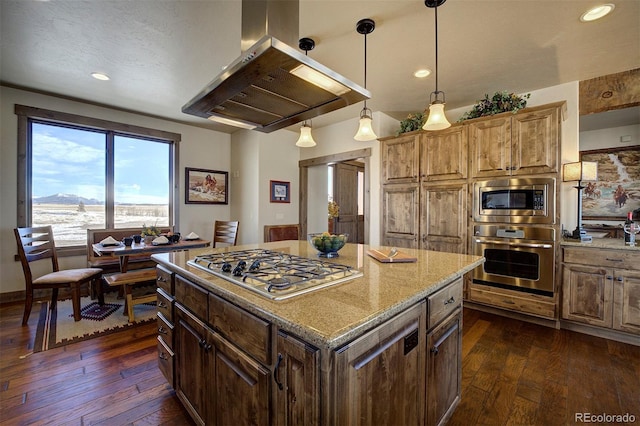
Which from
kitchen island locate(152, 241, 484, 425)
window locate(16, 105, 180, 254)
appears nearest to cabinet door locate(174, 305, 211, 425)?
kitchen island locate(152, 241, 484, 425)

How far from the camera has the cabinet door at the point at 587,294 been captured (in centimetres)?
254

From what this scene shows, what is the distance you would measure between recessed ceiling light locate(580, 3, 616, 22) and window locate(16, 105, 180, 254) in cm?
529

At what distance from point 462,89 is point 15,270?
20.1ft

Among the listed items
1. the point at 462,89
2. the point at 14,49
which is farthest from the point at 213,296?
the point at 462,89

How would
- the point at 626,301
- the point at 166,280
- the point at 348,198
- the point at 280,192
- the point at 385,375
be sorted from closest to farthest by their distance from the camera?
the point at 385,375 < the point at 166,280 < the point at 626,301 < the point at 280,192 < the point at 348,198

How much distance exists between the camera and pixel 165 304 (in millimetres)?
1743

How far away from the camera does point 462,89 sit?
132 inches

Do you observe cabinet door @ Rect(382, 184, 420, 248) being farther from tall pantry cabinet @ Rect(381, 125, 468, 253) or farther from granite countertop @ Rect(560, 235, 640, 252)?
granite countertop @ Rect(560, 235, 640, 252)

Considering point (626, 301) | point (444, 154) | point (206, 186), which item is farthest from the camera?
point (206, 186)

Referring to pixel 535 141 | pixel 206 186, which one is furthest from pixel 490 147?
pixel 206 186

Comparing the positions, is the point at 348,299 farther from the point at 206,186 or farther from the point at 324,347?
the point at 206,186

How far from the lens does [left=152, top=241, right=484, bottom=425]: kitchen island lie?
81 centimetres

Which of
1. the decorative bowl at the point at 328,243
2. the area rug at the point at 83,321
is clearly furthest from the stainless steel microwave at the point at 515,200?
the area rug at the point at 83,321

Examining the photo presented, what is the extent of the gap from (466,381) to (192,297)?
1965mm
